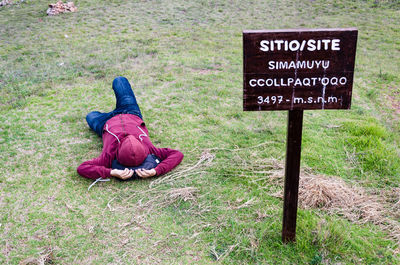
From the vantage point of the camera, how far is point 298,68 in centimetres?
262

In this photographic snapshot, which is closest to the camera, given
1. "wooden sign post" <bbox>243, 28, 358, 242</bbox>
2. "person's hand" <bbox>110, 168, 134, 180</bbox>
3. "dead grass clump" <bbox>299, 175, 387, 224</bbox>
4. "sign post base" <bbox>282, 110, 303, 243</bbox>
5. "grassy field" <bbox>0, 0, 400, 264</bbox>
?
"wooden sign post" <bbox>243, 28, 358, 242</bbox>

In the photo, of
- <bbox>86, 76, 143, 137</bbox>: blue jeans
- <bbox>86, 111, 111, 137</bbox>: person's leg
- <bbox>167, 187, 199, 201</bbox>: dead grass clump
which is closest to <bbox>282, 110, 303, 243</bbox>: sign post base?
<bbox>167, 187, 199, 201</bbox>: dead grass clump

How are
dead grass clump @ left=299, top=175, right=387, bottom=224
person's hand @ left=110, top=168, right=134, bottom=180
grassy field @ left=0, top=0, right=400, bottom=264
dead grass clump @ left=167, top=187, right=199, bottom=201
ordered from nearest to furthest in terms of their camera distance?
grassy field @ left=0, top=0, right=400, bottom=264, dead grass clump @ left=299, top=175, right=387, bottom=224, dead grass clump @ left=167, top=187, right=199, bottom=201, person's hand @ left=110, top=168, right=134, bottom=180

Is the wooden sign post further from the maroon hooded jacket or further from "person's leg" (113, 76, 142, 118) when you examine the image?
"person's leg" (113, 76, 142, 118)

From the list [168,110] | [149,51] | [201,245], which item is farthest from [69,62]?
[201,245]

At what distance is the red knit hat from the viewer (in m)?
4.12

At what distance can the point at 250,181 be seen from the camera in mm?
4176

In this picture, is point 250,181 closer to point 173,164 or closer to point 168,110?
point 173,164

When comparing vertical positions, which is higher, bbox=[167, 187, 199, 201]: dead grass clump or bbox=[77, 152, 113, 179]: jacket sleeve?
bbox=[77, 152, 113, 179]: jacket sleeve

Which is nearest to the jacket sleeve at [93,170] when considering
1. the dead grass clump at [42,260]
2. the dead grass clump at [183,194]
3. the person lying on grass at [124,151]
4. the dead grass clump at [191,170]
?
the person lying on grass at [124,151]

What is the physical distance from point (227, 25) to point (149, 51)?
147 inches

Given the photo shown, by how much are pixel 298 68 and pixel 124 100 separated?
3.32 meters

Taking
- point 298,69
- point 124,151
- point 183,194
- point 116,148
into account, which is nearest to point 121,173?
point 124,151

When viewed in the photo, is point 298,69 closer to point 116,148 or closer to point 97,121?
point 116,148
